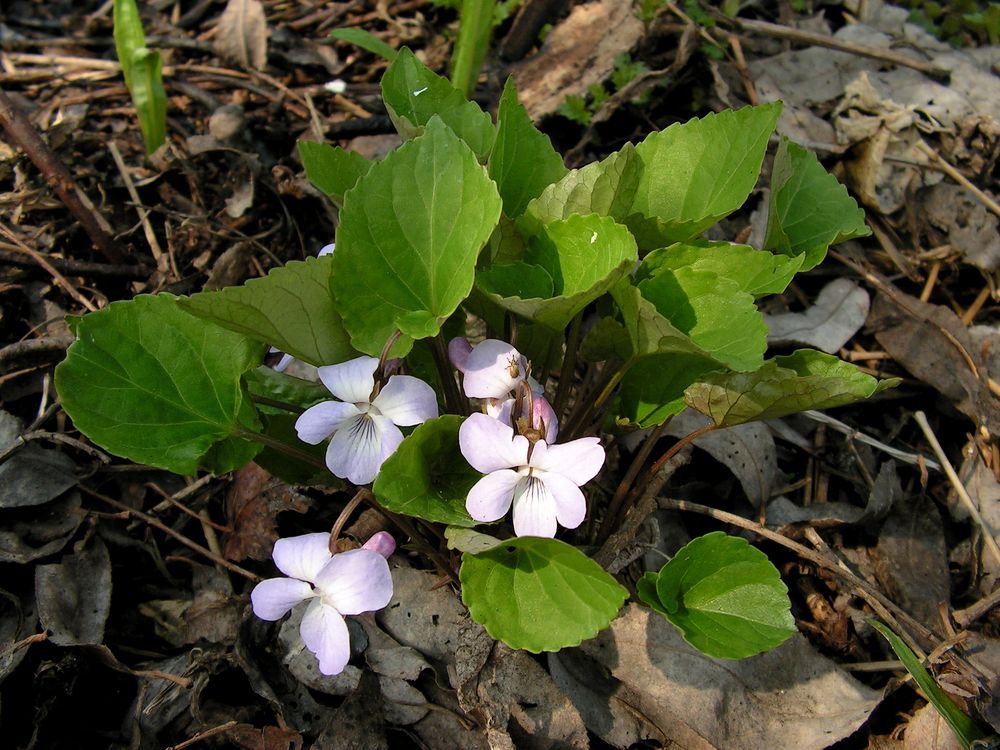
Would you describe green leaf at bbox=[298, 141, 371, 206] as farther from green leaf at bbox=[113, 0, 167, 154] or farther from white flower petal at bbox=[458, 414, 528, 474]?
green leaf at bbox=[113, 0, 167, 154]

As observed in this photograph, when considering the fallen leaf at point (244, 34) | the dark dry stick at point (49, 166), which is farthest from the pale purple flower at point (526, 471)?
the fallen leaf at point (244, 34)

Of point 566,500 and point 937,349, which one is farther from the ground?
point 566,500

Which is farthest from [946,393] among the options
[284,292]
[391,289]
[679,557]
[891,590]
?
[284,292]

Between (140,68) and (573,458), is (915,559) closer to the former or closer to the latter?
(573,458)

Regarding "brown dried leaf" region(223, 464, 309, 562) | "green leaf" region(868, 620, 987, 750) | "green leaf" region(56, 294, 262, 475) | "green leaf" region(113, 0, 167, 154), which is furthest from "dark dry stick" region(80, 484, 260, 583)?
"green leaf" region(868, 620, 987, 750)

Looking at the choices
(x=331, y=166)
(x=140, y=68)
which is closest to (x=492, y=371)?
(x=331, y=166)

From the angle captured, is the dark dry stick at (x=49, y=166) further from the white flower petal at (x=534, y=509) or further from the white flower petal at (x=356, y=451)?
the white flower petal at (x=534, y=509)
